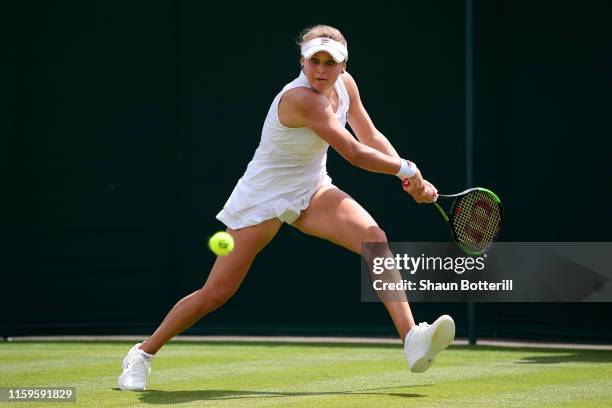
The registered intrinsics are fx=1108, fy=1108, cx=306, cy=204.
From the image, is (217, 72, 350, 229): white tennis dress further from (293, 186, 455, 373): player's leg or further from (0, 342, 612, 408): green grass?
(0, 342, 612, 408): green grass

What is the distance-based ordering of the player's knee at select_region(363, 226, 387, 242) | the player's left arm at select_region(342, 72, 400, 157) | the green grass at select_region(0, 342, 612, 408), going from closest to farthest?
the green grass at select_region(0, 342, 612, 408) < the player's knee at select_region(363, 226, 387, 242) < the player's left arm at select_region(342, 72, 400, 157)

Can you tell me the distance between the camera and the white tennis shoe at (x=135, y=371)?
206 inches

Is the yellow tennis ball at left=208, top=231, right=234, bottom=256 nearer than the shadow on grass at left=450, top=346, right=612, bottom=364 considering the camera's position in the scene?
Yes

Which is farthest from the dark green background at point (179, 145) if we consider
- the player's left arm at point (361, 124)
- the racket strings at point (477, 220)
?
the player's left arm at point (361, 124)

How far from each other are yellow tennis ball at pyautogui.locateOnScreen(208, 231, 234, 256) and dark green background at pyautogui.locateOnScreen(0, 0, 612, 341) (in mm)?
3694

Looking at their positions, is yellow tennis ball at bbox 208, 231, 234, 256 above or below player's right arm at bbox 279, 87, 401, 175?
below

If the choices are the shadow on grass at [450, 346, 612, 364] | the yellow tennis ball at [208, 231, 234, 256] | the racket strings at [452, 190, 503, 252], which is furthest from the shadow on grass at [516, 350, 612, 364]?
the yellow tennis ball at [208, 231, 234, 256]

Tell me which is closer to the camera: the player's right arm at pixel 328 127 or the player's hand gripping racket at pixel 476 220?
the player's right arm at pixel 328 127

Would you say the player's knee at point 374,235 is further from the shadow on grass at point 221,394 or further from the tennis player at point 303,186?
the shadow on grass at point 221,394

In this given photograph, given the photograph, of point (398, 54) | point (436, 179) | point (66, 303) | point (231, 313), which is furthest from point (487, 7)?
point (66, 303)

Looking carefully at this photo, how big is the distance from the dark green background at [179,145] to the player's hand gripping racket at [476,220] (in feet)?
10.1

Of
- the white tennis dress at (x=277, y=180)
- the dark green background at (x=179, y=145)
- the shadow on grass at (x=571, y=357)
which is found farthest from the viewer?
the dark green background at (x=179, y=145)

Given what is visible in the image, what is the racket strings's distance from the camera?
17.8 feet

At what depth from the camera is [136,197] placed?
8961 mm
